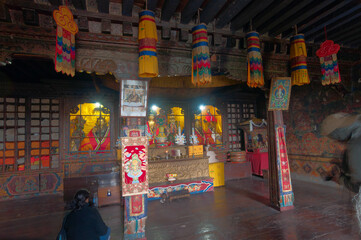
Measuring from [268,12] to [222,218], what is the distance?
4.22 meters

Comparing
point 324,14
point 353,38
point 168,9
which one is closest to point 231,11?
point 168,9

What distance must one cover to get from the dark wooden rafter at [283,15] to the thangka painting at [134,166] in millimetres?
3510

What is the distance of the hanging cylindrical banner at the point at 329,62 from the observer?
4.35 metres

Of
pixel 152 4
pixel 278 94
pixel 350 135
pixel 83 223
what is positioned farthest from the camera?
pixel 278 94

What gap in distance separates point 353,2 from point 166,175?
5765 mm

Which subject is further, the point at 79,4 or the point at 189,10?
the point at 189,10

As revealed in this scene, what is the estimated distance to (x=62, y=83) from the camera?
7016 mm

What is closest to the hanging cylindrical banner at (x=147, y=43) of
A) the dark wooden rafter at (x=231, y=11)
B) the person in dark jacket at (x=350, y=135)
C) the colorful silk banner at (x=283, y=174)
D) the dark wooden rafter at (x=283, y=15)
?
the dark wooden rafter at (x=231, y=11)

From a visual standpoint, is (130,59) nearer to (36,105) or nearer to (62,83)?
(62,83)

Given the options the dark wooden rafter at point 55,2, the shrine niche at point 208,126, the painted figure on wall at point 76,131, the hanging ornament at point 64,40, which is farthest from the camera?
the shrine niche at point 208,126

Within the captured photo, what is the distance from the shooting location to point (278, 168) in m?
4.67

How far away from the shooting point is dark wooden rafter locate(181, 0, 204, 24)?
11.1 ft

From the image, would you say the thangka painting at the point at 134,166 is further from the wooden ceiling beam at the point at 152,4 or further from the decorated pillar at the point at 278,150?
the decorated pillar at the point at 278,150

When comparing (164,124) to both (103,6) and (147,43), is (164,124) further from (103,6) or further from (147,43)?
(103,6)
